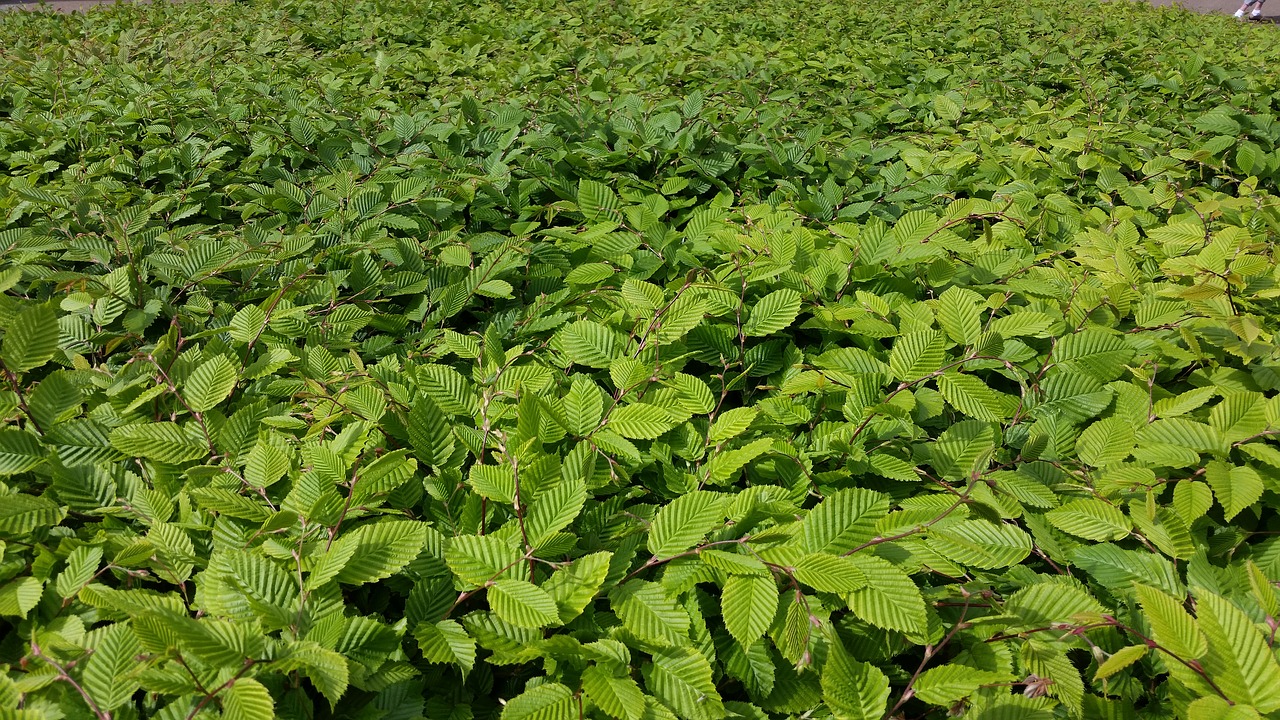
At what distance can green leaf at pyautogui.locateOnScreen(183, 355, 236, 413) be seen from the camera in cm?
144

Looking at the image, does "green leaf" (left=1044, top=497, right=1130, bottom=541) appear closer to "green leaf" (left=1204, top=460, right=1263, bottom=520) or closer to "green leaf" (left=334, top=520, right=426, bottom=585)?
"green leaf" (left=1204, top=460, right=1263, bottom=520)

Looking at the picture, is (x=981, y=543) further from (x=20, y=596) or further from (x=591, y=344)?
(x=20, y=596)

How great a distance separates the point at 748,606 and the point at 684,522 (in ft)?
0.60

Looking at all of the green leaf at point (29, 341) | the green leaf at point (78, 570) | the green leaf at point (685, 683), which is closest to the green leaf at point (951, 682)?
the green leaf at point (685, 683)

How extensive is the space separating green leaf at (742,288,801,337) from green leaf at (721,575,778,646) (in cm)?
78

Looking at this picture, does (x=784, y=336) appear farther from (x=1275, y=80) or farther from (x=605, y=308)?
(x=1275, y=80)

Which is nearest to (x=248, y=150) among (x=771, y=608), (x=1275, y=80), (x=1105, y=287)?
(x=771, y=608)

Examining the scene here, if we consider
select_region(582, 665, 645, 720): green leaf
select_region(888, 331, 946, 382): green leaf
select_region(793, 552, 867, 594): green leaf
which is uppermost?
select_region(888, 331, 946, 382): green leaf

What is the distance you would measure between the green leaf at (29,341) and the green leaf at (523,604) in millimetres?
1014

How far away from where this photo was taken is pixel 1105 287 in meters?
2.11

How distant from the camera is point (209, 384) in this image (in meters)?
1.48

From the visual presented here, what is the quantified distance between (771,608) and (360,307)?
4.96 ft

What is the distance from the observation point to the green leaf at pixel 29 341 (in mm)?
1351

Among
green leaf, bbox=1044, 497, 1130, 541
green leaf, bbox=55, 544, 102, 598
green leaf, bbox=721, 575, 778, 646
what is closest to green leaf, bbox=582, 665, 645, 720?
green leaf, bbox=721, 575, 778, 646
